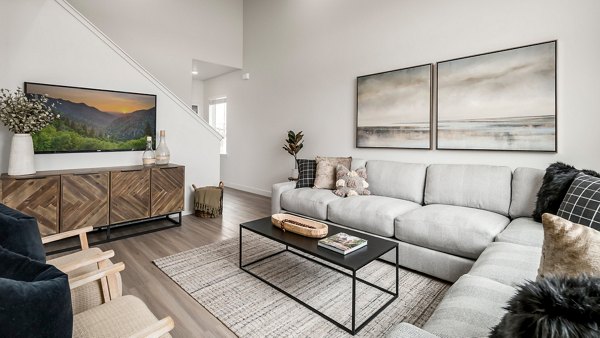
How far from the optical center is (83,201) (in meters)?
3.24

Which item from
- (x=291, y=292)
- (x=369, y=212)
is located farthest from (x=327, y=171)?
(x=291, y=292)

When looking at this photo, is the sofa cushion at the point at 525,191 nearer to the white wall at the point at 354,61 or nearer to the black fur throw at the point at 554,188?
the black fur throw at the point at 554,188

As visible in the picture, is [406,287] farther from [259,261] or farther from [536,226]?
[259,261]

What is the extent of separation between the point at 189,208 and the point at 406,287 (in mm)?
3398

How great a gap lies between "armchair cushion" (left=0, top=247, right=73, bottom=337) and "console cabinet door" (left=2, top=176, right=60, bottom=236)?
2.73 meters

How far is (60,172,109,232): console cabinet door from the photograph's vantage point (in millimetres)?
3117

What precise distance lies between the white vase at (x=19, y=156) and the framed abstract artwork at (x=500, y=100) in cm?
444

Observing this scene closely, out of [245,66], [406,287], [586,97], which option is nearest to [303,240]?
[406,287]

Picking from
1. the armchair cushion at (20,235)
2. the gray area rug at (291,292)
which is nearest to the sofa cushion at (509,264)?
the gray area rug at (291,292)

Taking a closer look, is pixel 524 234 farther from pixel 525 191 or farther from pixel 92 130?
pixel 92 130

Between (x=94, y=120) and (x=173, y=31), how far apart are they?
8.93ft

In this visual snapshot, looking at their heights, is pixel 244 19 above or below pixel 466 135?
above

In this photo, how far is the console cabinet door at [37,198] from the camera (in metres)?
2.80

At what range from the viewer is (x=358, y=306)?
214 cm
